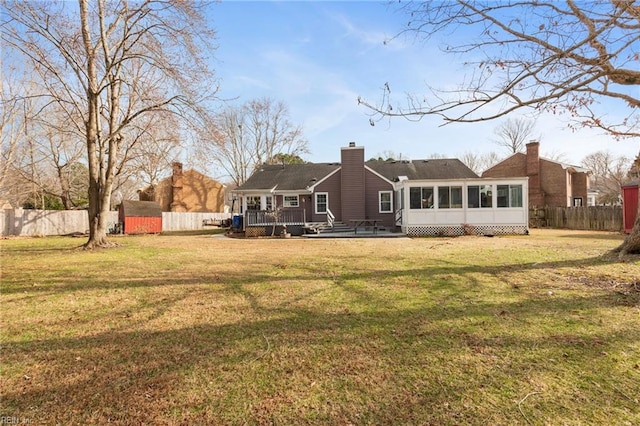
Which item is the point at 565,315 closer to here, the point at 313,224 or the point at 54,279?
the point at 54,279

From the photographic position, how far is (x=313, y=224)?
2075 centimetres

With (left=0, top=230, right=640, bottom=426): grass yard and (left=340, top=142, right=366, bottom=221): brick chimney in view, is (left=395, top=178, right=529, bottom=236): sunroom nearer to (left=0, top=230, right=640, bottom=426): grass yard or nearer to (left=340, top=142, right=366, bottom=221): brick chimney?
(left=340, top=142, right=366, bottom=221): brick chimney

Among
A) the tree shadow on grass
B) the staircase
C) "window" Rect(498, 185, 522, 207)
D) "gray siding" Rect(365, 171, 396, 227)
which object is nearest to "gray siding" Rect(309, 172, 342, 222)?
the staircase

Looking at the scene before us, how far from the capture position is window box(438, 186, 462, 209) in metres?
18.2

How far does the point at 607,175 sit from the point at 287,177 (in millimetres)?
53891

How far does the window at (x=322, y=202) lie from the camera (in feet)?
76.1

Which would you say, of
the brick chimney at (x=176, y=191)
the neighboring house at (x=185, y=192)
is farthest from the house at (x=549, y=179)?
the brick chimney at (x=176, y=191)

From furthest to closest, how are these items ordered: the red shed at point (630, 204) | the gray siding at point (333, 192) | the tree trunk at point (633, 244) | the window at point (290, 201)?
the window at point (290, 201), the gray siding at point (333, 192), the red shed at point (630, 204), the tree trunk at point (633, 244)

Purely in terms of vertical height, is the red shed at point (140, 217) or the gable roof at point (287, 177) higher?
the gable roof at point (287, 177)

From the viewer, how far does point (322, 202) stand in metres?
23.3

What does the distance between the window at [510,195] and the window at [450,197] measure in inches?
83.0

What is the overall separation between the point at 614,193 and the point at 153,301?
184ft

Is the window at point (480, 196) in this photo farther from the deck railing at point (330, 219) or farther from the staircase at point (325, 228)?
the deck railing at point (330, 219)

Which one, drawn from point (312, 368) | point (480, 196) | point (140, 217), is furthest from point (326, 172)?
point (312, 368)
